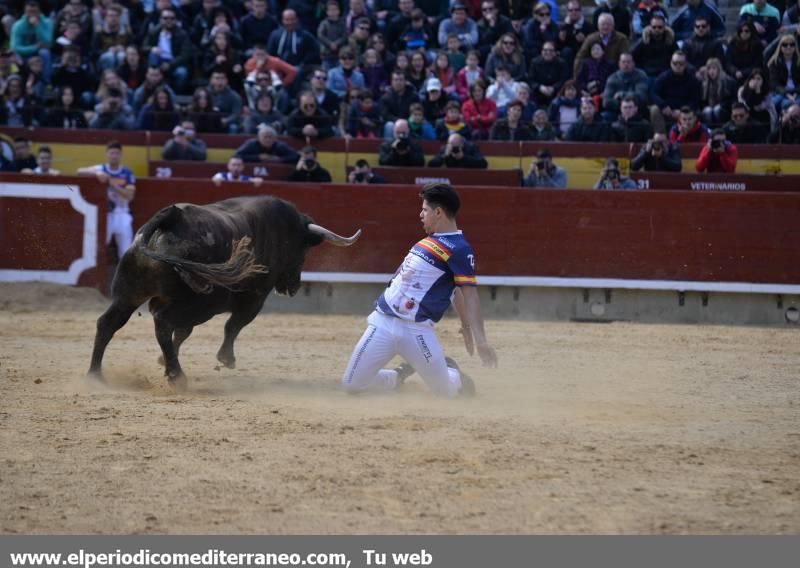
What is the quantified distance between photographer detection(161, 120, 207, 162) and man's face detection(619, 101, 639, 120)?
4.73 meters

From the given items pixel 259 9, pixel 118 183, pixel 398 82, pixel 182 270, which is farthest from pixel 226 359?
pixel 259 9

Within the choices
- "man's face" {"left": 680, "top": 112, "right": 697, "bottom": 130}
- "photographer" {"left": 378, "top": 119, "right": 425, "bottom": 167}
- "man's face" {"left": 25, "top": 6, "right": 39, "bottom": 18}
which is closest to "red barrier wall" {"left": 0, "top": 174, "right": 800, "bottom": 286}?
"photographer" {"left": 378, "top": 119, "right": 425, "bottom": 167}

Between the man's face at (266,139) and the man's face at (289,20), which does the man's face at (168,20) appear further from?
the man's face at (266,139)

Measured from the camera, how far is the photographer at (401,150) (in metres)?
14.1

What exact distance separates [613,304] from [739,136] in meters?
2.78

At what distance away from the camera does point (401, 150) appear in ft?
46.3

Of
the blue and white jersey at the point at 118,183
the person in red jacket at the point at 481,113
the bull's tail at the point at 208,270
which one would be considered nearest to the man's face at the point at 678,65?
the person in red jacket at the point at 481,113

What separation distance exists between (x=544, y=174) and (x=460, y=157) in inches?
38.5

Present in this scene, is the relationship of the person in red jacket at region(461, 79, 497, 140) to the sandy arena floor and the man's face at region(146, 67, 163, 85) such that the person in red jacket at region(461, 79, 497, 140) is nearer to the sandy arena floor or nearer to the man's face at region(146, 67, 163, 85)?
the man's face at region(146, 67, 163, 85)

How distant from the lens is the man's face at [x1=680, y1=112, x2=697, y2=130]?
564 inches

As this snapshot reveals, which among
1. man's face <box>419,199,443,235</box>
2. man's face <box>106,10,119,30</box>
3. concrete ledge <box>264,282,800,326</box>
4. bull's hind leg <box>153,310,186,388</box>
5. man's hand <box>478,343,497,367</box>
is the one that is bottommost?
concrete ledge <box>264,282,800,326</box>

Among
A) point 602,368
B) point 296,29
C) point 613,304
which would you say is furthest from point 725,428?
point 296,29

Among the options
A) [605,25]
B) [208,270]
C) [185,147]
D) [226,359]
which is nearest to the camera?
[208,270]

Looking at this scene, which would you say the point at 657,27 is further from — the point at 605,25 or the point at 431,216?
the point at 431,216
